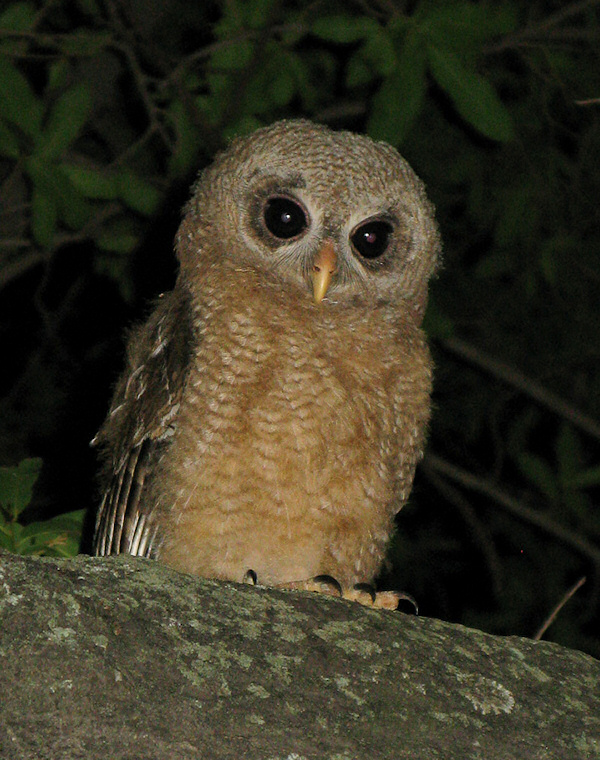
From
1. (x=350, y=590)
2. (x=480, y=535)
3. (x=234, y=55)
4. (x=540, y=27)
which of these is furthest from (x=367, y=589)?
(x=480, y=535)

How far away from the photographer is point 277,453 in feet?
7.97

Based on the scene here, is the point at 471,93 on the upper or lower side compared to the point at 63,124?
upper

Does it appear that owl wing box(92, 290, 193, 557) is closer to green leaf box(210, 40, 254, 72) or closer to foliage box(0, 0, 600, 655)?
foliage box(0, 0, 600, 655)

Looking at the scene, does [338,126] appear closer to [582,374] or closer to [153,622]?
[582,374]

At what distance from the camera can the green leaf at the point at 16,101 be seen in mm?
3748

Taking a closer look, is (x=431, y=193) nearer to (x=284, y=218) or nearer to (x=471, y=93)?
(x=471, y=93)

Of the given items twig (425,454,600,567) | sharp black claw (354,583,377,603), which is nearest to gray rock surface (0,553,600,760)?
sharp black claw (354,583,377,603)

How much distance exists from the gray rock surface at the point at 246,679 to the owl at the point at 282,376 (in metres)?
0.73

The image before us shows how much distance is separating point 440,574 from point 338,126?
11.0ft

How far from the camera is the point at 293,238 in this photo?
9.47 ft

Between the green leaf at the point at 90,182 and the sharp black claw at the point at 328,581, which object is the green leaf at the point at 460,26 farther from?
the sharp black claw at the point at 328,581

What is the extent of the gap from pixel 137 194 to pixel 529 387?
8.22 ft

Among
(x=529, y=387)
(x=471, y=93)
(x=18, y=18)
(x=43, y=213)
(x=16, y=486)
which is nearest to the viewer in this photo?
(x=16, y=486)

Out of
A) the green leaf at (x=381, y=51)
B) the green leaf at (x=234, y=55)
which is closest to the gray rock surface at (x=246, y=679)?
the green leaf at (x=381, y=51)
